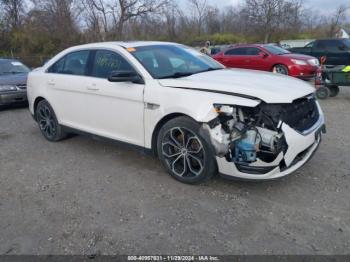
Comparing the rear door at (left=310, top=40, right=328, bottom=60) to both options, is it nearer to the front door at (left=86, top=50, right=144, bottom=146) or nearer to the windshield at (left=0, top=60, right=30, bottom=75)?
the windshield at (left=0, top=60, right=30, bottom=75)

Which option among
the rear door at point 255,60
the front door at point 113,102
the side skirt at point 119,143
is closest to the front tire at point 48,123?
the side skirt at point 119,143

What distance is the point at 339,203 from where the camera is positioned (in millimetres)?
3232

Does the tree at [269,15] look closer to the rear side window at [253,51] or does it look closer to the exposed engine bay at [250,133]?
the rear side window at [253,51]

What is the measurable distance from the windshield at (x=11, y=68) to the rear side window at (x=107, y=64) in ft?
19.1

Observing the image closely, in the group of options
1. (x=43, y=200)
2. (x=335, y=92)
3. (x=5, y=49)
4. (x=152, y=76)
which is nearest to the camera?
(x=43, y=200)

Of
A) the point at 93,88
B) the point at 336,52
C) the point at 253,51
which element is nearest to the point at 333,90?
the point at 253,51

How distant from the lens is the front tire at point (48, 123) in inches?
208

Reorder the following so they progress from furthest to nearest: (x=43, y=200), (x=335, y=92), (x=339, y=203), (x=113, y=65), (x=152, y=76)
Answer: (x=335, y=92), (x=113, y=65), (x=152, y=76), (x=43, y=200), (x=339, y=203)

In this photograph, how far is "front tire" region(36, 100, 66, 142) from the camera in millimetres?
5286

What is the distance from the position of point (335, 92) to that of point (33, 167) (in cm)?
796

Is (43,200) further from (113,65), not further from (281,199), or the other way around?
(281,199)

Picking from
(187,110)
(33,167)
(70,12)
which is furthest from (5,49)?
(187,110)

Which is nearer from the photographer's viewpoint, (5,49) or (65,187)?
(65,187)

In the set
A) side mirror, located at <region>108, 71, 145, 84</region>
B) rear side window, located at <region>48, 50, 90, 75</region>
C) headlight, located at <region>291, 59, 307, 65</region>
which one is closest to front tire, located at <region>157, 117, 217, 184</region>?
side mirror, located at <region>108, 71, 145, 84</region>
